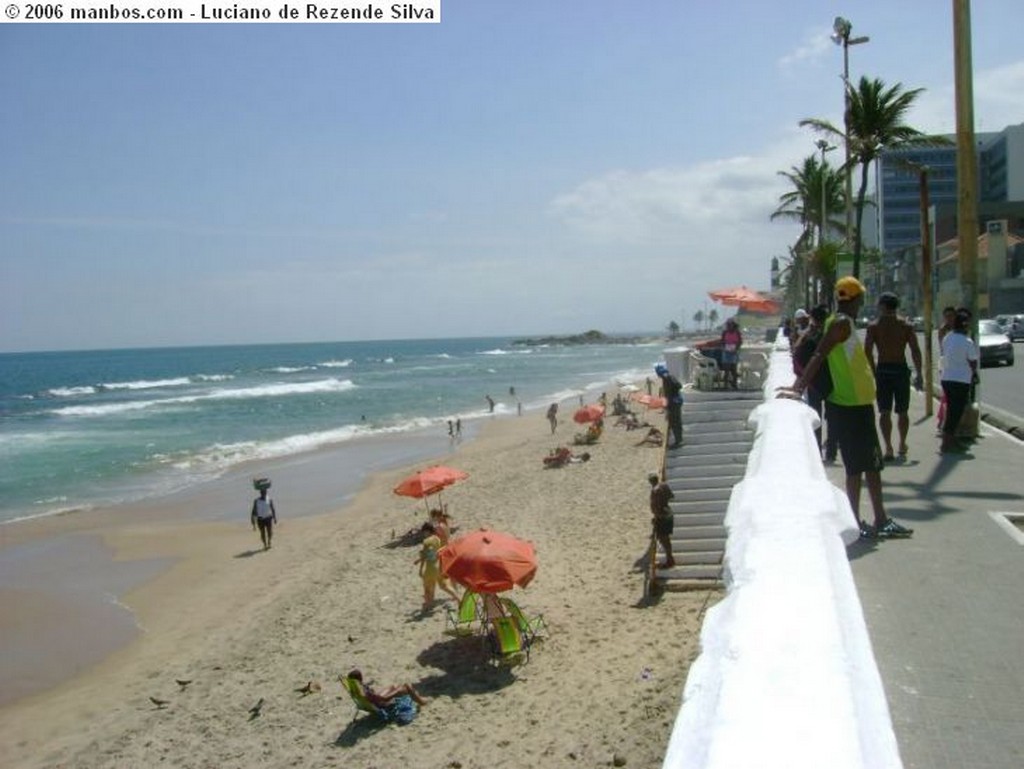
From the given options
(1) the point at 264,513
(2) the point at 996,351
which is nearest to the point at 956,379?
(1) the point at 264,513

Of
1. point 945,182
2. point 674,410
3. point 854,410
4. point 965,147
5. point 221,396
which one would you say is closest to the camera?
point 854,410

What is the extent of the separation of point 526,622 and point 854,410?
6139 millimetres

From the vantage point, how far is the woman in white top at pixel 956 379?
29.0ft

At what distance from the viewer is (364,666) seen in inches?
425

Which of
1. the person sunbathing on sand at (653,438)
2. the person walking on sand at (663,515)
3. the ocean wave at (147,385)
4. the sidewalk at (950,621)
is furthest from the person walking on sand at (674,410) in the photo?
the ocean wave at (147,385)

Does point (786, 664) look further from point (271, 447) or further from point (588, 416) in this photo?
point (271, 447)

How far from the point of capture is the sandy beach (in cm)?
839

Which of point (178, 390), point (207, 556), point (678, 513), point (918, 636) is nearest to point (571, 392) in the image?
point (178, 390)

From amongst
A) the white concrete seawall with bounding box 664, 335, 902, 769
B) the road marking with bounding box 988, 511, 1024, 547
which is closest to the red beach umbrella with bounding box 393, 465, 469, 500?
the road marking with bounding box 988, 511, 1024, 547

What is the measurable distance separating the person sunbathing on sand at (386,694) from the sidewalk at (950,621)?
5.04m

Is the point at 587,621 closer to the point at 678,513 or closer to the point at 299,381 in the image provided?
the point at 678,513

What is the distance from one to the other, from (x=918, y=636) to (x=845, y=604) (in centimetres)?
176

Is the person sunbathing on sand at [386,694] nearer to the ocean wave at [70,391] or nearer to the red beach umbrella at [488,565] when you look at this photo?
the red beach umbrella at [488,565]

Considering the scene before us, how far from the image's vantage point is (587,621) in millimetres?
11234
